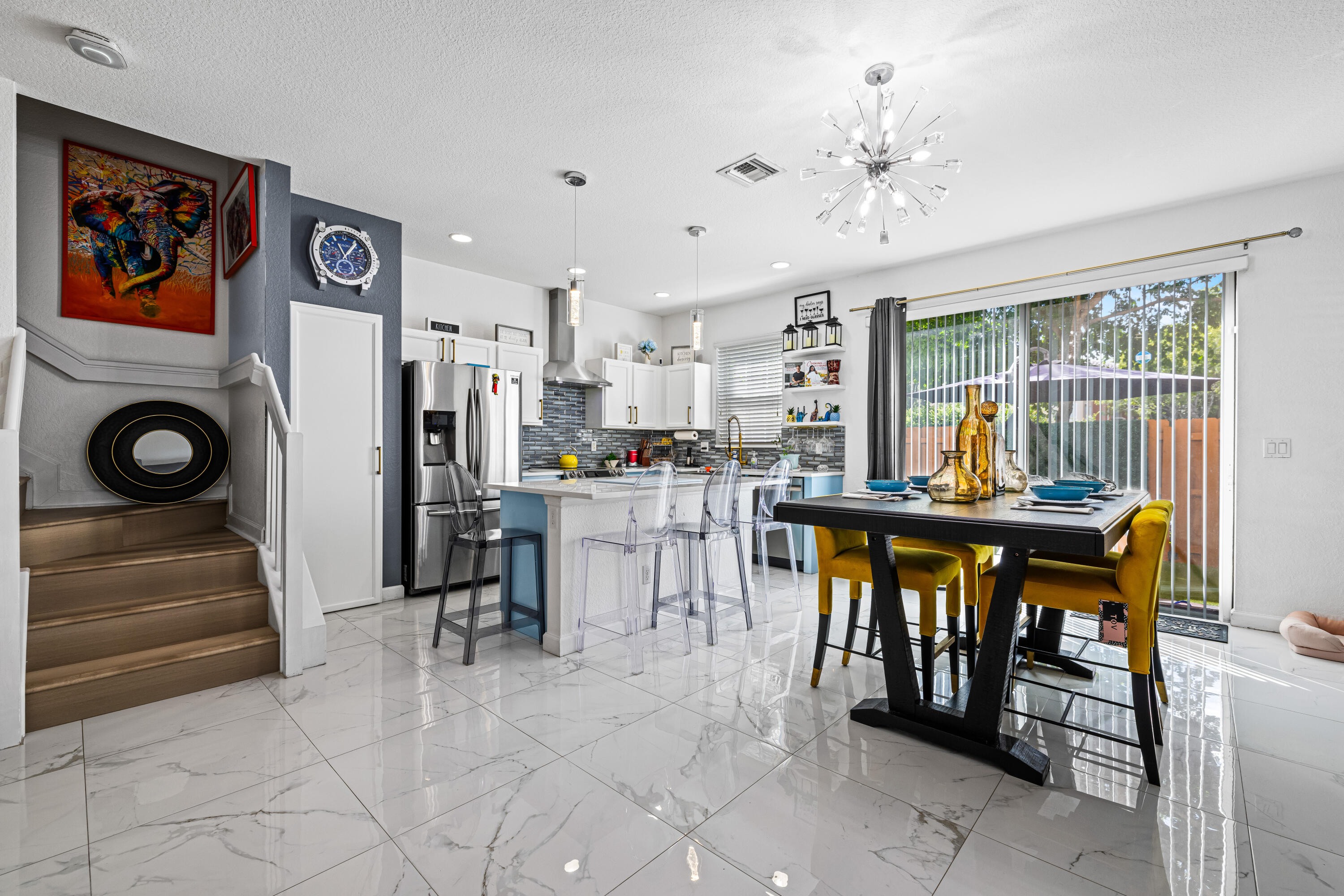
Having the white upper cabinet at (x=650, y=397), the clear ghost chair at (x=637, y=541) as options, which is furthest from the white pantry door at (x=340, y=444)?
the white upper cabinet at (x=650, y=397)

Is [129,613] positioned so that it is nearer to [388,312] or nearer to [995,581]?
[388,312]

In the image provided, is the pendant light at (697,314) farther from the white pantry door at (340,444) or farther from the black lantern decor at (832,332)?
the white pantry door at (340,444)

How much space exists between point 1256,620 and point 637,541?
374 centimetres

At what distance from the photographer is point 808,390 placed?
18.7 feet

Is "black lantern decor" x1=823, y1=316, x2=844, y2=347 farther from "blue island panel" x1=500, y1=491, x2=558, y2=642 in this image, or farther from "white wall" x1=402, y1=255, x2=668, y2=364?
"blue island panel" x1=500, y1=491, x2=558, y2=642

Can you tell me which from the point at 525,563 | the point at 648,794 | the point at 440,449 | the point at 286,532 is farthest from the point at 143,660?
the point at 648,794

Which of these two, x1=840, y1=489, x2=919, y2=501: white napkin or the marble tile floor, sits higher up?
x1=840, y1=489, x2=919, y2=501: white napkin

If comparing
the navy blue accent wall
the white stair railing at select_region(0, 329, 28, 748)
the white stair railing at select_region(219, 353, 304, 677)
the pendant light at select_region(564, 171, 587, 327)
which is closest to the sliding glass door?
the pendant light at select_region(564, 171, 587, 327)

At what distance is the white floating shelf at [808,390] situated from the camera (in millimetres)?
5566

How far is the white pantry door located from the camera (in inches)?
151

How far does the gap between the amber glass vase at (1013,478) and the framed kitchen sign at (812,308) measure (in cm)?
299

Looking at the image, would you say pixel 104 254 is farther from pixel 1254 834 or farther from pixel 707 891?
pixel 1254 834

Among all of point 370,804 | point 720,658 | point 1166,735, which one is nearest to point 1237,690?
point 1166,735

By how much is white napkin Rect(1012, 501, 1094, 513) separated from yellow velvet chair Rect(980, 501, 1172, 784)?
0.14 m
